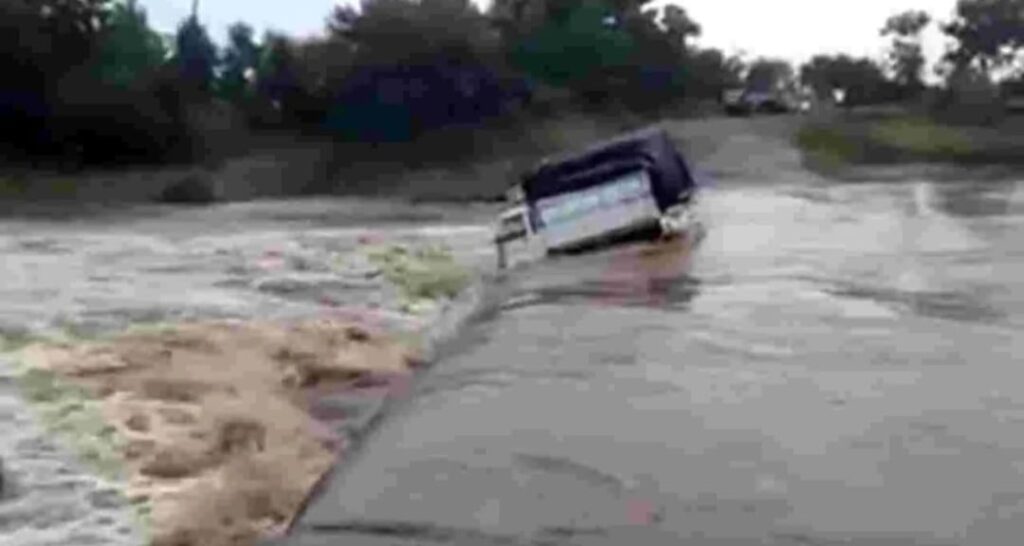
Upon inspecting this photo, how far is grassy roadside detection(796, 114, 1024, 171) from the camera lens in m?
50.7

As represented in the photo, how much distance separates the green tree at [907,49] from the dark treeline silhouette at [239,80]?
47.7ft

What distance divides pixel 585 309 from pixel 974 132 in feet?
141

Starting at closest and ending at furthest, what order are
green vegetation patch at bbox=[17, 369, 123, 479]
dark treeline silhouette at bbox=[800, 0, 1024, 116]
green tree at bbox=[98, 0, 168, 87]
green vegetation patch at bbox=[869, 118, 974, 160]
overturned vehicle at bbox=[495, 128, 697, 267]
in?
green vegetation patch at bbox=[17, 369, 123, 479]
overturned vehicle at bbox=[495, 128, 697, 267]
green tree at bbox=[98, 0, 168, 87]
green vegetation patch at bbox=[869, 118, 974, 160]
dark treeline silhouette at bbox=[800, 0, 1024, 116]

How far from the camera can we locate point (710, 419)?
971 centimetres

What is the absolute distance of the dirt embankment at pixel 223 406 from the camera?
10156mm

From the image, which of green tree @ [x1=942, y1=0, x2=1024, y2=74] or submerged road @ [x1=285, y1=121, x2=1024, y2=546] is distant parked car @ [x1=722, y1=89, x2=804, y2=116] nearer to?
green tree @ [x1=942, y1=0, x2=1024, y2=74]

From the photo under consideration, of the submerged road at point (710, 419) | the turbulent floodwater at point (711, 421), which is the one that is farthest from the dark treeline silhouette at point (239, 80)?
the turbulent floodwater at point (711, 421)

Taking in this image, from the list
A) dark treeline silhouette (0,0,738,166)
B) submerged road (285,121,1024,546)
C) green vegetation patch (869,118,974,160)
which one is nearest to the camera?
submerged road (285,121,1024,546)

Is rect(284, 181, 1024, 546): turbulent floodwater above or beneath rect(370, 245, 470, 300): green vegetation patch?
above

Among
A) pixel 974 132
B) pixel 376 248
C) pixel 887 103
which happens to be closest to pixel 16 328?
pixel 376 248

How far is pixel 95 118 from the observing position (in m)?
48.9

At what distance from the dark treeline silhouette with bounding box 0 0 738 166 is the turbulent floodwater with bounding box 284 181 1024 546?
3325 cm

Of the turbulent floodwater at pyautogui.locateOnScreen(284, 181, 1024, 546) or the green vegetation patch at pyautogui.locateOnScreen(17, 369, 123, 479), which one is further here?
the green vegetation patch at pyautogui.locateOnScreen(17, 369, 123, 479)

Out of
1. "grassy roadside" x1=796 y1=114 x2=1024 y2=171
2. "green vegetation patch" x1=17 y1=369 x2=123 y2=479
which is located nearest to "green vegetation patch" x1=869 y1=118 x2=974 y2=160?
"grassy roadside" x1=796 y1=114 x2=1024 y2=171
